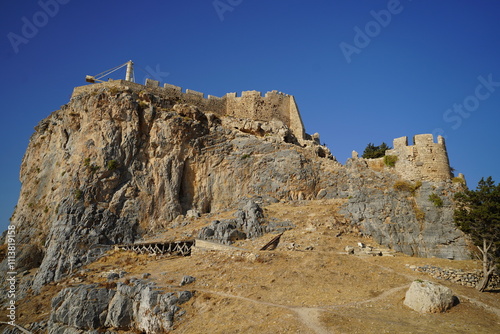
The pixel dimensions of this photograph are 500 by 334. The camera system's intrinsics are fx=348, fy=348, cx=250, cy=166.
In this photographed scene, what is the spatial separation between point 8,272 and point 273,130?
26.7m

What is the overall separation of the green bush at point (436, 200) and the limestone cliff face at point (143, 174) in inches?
121

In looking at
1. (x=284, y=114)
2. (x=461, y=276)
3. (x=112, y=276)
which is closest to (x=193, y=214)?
(x=112, y=276)

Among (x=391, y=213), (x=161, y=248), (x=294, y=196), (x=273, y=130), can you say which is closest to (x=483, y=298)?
(x=391, y=213)

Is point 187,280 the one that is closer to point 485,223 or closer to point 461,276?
point 461,276

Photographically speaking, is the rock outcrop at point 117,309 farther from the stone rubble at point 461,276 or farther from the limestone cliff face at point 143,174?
the stone rubble at point 461,276

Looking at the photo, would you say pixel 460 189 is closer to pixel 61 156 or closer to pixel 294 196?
pixel 294 196

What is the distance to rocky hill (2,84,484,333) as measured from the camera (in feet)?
89.8

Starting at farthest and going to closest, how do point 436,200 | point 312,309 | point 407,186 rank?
point 407,186
point 436,200
point 312,309

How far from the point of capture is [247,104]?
3934 centimetres

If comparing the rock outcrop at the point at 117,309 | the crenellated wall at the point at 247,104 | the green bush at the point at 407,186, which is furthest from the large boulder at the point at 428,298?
the crenellated wall at the point at 247,104

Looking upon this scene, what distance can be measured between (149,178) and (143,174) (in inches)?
26.9

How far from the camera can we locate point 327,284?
15719 mm

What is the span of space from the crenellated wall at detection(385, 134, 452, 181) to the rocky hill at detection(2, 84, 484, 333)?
58cm

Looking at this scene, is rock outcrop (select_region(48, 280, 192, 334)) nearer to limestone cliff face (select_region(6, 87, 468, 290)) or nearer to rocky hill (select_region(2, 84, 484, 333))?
rocky hill (select_region(2, 84, 484, 333))
